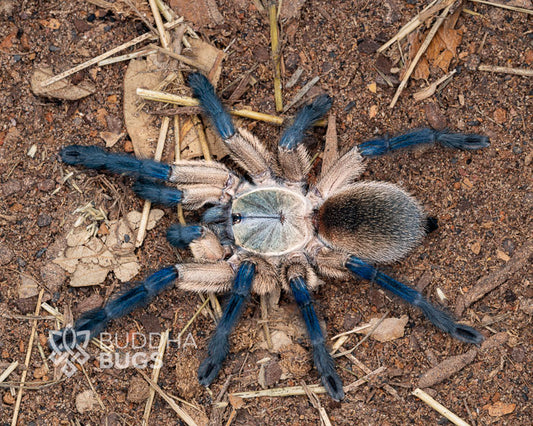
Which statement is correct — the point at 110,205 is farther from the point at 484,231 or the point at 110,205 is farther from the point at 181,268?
the point at 484,231

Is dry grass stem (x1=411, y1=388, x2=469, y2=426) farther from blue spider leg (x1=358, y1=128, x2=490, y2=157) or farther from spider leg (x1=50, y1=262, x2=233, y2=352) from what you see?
blue spider leg (x1=358, y1=128, x2=490, y2=157)

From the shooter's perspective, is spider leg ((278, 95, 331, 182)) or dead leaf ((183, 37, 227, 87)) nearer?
spider leg ((278, 95, 331, 182))

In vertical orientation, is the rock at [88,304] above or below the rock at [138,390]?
above

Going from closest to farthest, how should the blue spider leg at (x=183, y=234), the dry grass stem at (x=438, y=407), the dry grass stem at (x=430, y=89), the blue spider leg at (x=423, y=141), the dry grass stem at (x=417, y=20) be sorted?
the dry grass stem at (x=438, y=407)
the blue spider leg at (x=183, y=234)
the blue spider leg at (x=423, y=141)
the dry grass stem at (x=417, y=20)
the dry grass stem at (x=430, y=89)

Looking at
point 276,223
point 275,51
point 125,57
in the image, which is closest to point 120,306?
point 276,223

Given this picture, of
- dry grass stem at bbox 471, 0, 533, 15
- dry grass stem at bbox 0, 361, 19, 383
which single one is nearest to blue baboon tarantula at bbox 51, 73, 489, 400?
dry grass stem at bbox 0, 361, 19, 383

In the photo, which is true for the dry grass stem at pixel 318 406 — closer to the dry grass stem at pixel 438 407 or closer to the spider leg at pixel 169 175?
the dry grass stem at pixel 438 407

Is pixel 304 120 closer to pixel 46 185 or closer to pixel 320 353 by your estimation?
pixel 320 353

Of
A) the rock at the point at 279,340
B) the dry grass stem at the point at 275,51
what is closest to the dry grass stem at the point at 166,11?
the dry grass stem at the point at 275,51

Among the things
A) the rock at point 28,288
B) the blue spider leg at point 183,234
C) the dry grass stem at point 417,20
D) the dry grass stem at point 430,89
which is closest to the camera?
the blue spider leg at point 183,234
